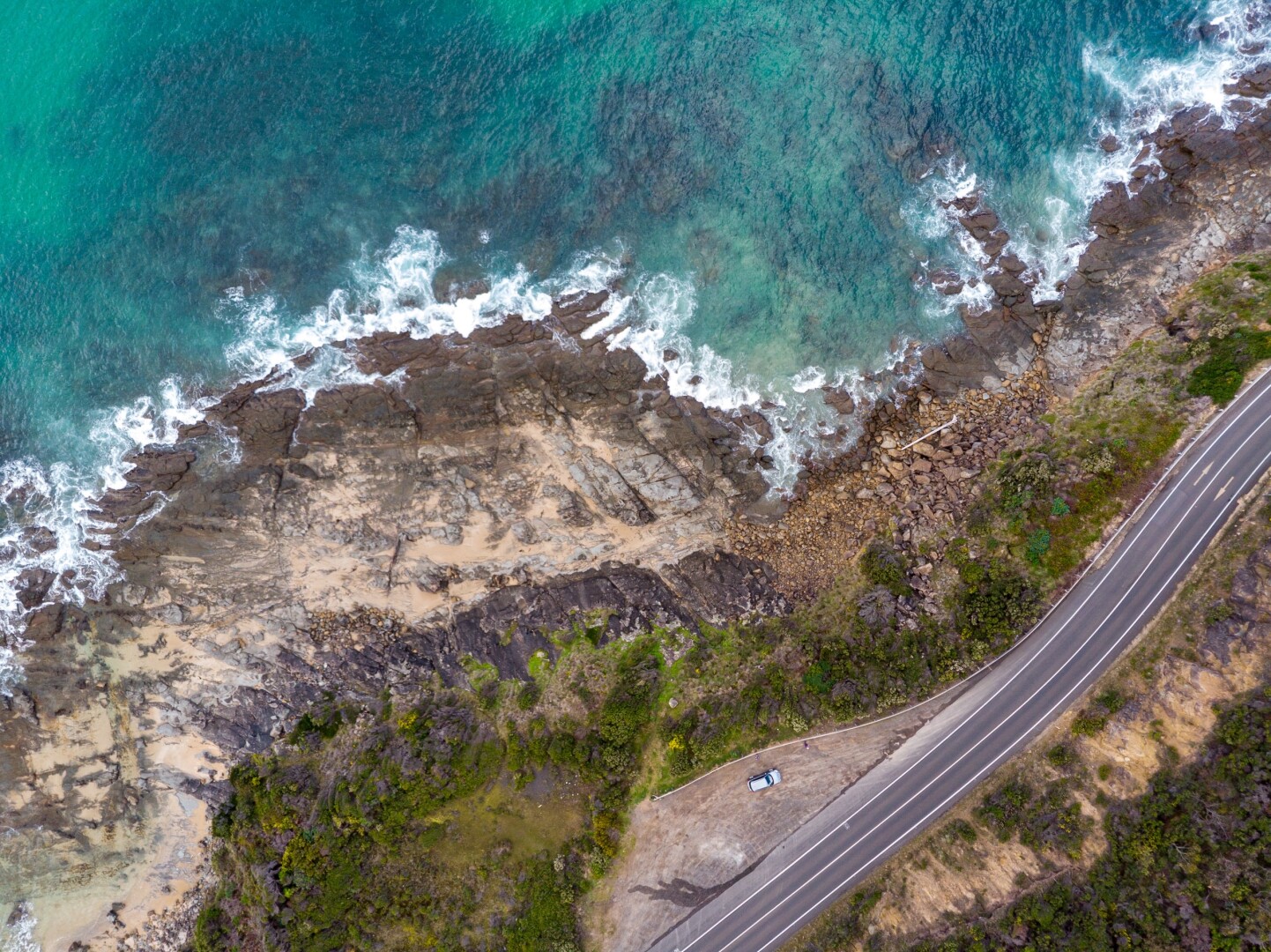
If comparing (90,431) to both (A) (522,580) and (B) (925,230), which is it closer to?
(A) (522,580)

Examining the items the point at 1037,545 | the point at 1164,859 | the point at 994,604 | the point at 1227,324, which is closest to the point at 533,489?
the point at 994,604

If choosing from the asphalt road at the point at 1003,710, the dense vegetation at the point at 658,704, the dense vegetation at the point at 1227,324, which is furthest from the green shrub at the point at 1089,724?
the dense vegetation at the point at 1227,324

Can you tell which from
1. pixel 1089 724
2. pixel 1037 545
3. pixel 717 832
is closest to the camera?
pixel 1089 724

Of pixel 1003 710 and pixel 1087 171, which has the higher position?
pixel 1087 171

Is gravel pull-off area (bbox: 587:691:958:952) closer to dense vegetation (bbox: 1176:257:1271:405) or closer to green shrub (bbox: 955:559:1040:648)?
green shrub (bbox: 955:559:1040:648)

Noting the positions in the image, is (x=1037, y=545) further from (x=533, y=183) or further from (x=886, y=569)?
(x=533, y=183)

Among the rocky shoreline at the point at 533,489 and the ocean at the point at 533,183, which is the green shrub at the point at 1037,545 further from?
the ocean at the point at 533,183

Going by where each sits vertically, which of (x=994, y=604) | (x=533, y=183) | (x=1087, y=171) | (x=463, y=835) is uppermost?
(x=533, y=183)
